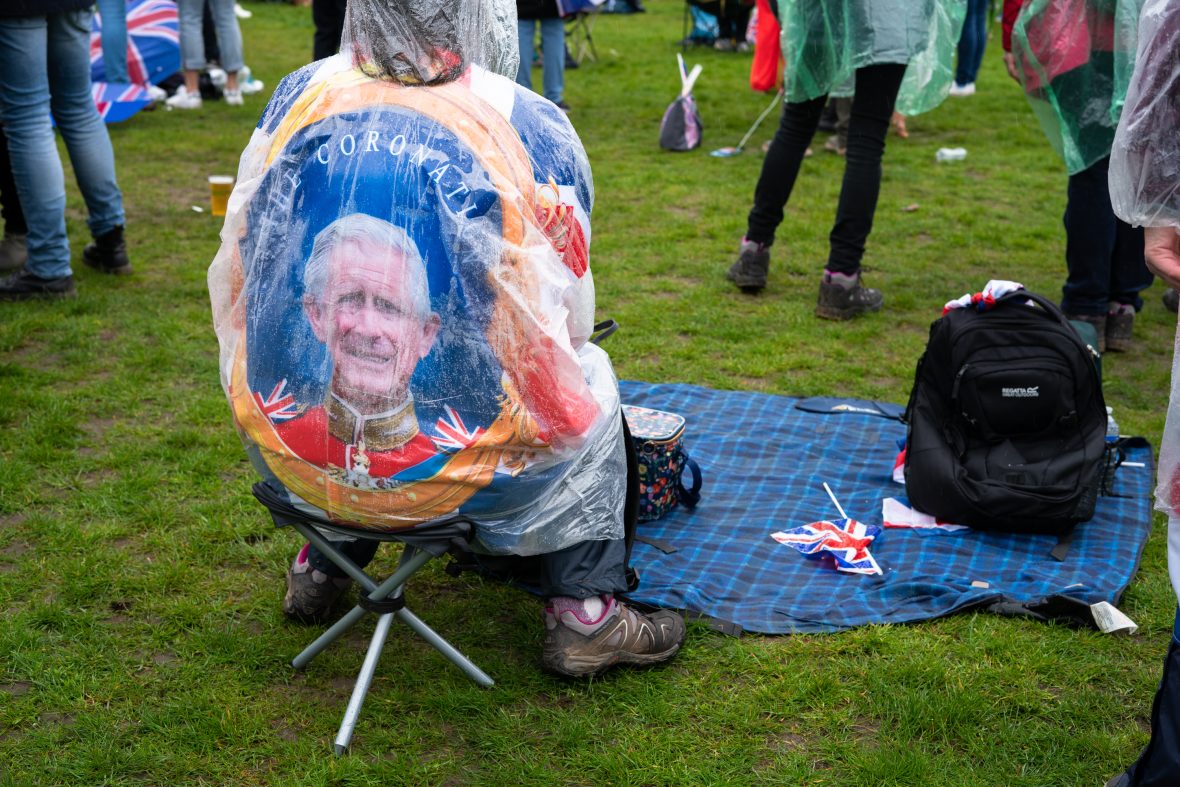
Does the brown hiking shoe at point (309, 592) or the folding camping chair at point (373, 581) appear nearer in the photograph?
the folding camping chair at point (373, 581)

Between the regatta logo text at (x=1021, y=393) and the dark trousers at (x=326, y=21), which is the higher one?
the regatta logo text at (x=1021, y=393)

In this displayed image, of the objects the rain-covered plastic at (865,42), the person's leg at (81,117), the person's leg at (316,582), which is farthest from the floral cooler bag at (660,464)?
the person's leg at (81,117)

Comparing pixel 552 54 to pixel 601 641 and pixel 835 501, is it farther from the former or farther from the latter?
pixel 601 641

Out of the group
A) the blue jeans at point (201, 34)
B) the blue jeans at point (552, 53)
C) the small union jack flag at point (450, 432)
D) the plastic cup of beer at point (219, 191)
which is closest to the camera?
the small union jack flag at point (450, 432)

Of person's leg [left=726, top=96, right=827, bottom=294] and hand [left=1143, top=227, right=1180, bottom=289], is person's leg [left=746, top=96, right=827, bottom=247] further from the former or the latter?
hand [left=1143, top=227, right=1180, bottom=289]

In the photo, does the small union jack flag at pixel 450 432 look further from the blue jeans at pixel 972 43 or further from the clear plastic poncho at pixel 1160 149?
the blue jeans at pixel 972 43

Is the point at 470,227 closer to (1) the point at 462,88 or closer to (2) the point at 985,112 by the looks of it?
(1) the point at 462,88

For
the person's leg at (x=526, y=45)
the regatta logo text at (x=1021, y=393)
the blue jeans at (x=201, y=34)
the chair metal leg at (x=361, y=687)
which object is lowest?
the blue jeans at (x=201, y=34)

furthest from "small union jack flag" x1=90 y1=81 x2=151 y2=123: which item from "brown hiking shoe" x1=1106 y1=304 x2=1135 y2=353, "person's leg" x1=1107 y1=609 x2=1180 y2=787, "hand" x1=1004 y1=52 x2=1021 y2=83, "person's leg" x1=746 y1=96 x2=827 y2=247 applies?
"person's leg" x1=1107 y1=609 x2=1180 y2=787

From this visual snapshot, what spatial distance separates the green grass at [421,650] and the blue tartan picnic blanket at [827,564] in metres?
0.07

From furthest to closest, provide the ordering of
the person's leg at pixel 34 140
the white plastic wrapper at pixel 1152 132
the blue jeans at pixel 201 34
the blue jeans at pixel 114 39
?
the blue jeans at pixel 201 34, the blue jeans at pixel 114 39, the person's leg at pixel 34 140, the white plastic wrapper at pixel 1152 132

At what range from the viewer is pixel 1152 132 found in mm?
1779

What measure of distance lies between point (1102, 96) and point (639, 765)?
287 centimetres

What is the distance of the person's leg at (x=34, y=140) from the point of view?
4.11 meters
